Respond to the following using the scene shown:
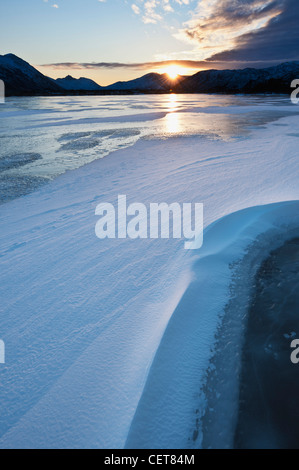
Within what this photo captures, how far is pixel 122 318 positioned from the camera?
2236 millimetres

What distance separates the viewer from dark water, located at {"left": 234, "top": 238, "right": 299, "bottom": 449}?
1485 mm

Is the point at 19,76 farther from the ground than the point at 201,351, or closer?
farther from the ground

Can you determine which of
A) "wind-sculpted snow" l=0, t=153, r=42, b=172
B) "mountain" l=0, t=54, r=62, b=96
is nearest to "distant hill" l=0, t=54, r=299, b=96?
"mountain" l=0, t=54, r=62, b=96

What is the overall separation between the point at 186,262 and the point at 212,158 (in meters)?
4.64

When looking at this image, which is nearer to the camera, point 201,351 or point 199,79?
point 201,351

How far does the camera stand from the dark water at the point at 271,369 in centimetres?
149

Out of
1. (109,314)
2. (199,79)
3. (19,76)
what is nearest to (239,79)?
(199,79)

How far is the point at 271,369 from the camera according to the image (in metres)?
1.82

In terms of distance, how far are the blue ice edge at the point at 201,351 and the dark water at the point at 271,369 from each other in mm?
76

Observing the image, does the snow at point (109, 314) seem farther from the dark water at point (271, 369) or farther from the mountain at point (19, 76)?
the mountain at point (19, 76)

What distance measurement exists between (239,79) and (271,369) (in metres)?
143

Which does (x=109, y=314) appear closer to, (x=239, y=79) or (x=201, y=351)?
(x=201, y=351)

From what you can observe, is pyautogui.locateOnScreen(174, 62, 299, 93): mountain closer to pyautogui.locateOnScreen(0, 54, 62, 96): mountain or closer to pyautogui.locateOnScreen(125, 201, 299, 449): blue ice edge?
pyautogui.locateOnScreen(0, 54, 62, 96): mountain

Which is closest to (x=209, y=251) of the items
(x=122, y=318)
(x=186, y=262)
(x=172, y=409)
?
(x=186, y=262)
